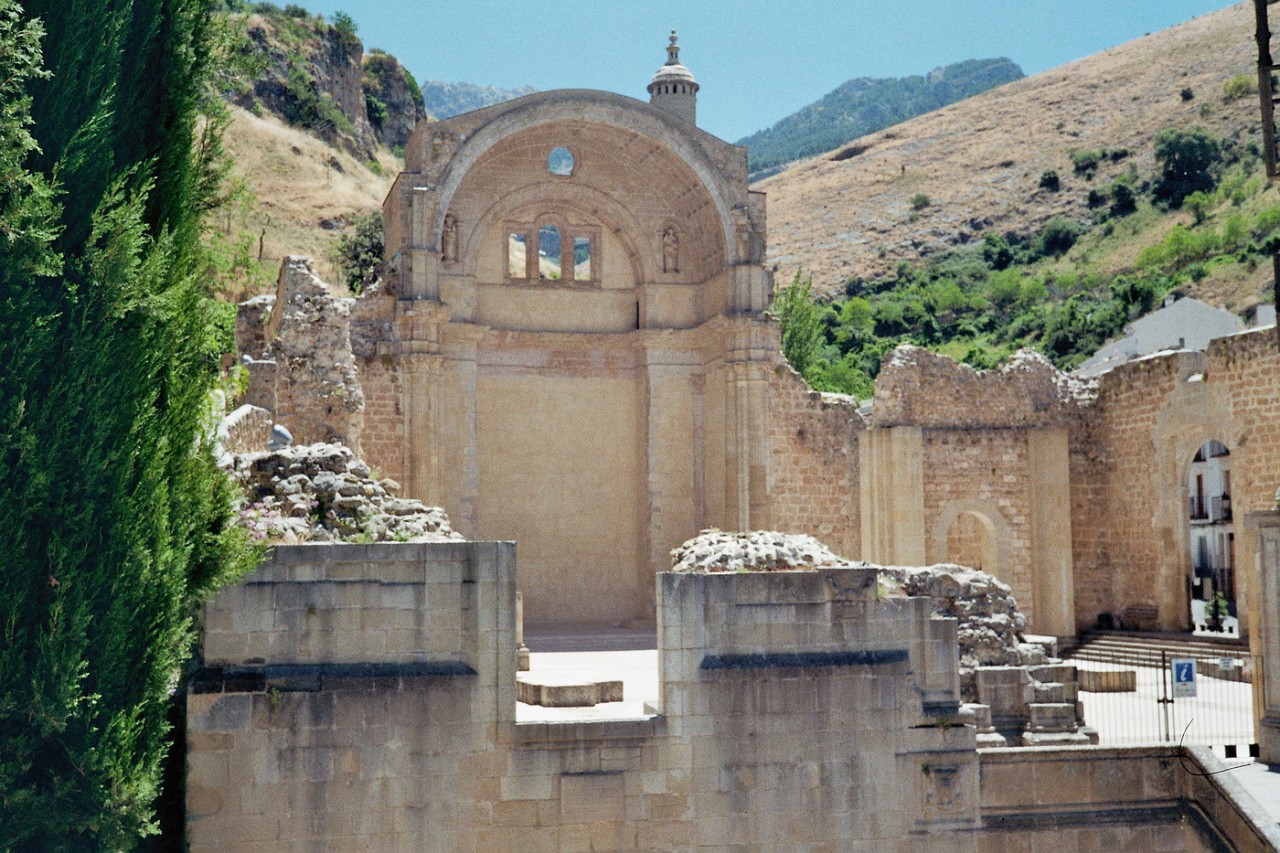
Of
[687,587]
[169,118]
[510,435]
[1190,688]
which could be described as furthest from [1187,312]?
[169,118]

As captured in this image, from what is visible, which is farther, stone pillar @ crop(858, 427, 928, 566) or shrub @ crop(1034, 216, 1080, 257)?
shrub @ crop(1034, 216, 1080, 257)

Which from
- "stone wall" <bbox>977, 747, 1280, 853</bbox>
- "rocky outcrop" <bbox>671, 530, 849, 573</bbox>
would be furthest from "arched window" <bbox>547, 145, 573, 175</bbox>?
"stone wall" <bbox>977, 747, 1280, 853</bbox>

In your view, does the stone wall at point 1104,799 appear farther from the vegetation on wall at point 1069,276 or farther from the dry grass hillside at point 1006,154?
the dry grass hillside at point 1006,154

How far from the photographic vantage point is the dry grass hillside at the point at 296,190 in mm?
47031

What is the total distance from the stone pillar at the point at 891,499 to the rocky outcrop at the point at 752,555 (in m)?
10.8

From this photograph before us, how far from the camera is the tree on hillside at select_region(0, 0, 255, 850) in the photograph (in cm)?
730

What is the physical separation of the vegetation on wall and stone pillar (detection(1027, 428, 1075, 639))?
1074 inches

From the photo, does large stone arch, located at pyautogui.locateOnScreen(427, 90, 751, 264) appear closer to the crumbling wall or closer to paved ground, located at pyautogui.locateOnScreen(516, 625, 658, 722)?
the crumbling wall

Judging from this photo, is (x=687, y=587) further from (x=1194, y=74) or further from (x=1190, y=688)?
(x=1194, y=74)

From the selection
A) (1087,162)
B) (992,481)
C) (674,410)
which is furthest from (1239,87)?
(674,410)

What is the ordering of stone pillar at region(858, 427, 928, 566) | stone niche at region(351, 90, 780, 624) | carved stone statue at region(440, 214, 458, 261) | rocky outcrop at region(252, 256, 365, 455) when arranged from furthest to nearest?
stone pillar at region(858, 427, 928, 566)
carved stone statue at region(440, 214, 458, 261)
stone niche at region(351, 90, 780, 624)
rocky outcrop at region(252, 256, 365, 455)

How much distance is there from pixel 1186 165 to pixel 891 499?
5532 centimetres

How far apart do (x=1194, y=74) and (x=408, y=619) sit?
84374 millimetres

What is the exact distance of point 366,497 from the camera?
1110 centimetres
